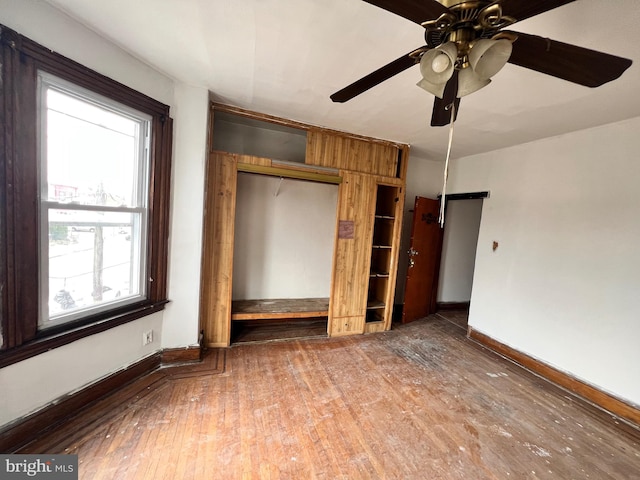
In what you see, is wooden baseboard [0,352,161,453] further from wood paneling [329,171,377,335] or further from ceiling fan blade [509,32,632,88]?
ceiling fan blade [509,32,632,88]

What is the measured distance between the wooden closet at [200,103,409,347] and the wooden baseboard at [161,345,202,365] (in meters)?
0.28

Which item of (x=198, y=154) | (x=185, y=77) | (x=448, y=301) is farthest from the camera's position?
(x=448, y=301)

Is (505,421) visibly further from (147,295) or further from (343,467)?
(147,295)

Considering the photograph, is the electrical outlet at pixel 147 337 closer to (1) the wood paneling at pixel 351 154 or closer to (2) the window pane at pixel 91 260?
(2) the window pane at pixel 91 260

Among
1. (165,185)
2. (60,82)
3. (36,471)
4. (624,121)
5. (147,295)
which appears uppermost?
(624,121)

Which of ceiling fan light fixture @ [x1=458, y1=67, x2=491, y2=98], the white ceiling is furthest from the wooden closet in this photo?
ceiling fan light fixture @ [x1=458, y1=67, x2=491, y2=98]

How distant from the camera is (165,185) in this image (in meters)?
2.23

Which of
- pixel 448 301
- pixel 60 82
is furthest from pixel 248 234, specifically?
pixel 448 301

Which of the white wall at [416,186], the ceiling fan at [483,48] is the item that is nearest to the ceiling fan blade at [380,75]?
the ceiling fan at [483,48]

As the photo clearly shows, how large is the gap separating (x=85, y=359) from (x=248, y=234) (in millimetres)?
1972

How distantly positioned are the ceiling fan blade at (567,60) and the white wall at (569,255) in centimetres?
191

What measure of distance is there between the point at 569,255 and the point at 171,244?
394cm

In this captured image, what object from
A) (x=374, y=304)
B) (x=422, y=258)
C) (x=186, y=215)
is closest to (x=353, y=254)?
(x=374, y=304)

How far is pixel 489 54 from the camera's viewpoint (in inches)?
36.8
